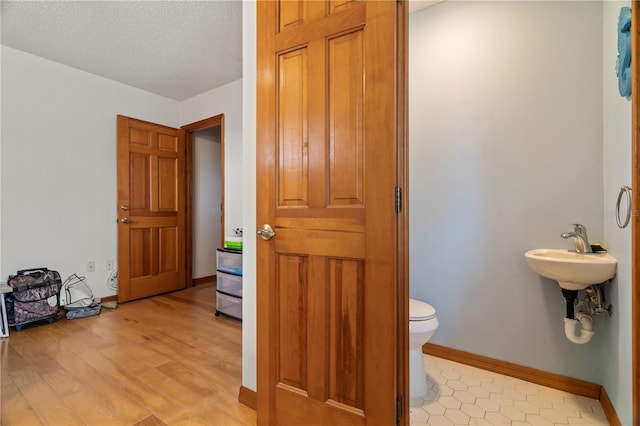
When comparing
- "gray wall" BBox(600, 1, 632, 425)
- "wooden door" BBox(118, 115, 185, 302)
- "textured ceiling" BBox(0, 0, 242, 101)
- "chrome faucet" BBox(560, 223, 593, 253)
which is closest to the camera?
"gray wall" BBox(600, 1, 632, 425)

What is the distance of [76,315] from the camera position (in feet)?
9.24

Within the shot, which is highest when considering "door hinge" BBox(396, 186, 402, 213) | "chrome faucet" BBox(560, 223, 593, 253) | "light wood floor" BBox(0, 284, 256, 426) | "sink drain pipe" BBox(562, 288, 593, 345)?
"door hinge" BBox(396, 186, 402, 213)

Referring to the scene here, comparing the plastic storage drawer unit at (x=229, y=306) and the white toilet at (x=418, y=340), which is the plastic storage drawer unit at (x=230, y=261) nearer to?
the plastic storage drawer unit at (x=229, y=306)

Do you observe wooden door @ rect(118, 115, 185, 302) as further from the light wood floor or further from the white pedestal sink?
the white pedestal sink

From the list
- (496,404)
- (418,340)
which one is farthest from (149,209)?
(496,404)

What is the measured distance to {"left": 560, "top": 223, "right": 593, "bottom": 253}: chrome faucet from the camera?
1.52 metres

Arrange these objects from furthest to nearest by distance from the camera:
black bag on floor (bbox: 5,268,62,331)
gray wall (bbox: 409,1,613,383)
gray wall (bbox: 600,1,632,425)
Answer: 1. black bag on floor (bbox: 5,268,62,331)
2. gray wall (bbox: 409,1,613,383)
3. gray wall (bbox: 600,1,632,425)

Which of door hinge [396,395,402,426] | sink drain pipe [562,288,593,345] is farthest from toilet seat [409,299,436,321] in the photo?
sink drain pipe [562,288,593,345]

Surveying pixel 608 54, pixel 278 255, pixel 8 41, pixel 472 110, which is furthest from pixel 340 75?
pixel 8 41

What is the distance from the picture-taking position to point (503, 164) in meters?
1.84

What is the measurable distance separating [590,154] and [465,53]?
92 cm

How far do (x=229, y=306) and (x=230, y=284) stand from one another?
0.20 metres

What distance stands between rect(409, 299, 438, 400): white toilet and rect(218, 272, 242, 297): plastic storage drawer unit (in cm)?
164

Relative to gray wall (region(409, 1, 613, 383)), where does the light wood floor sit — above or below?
below
